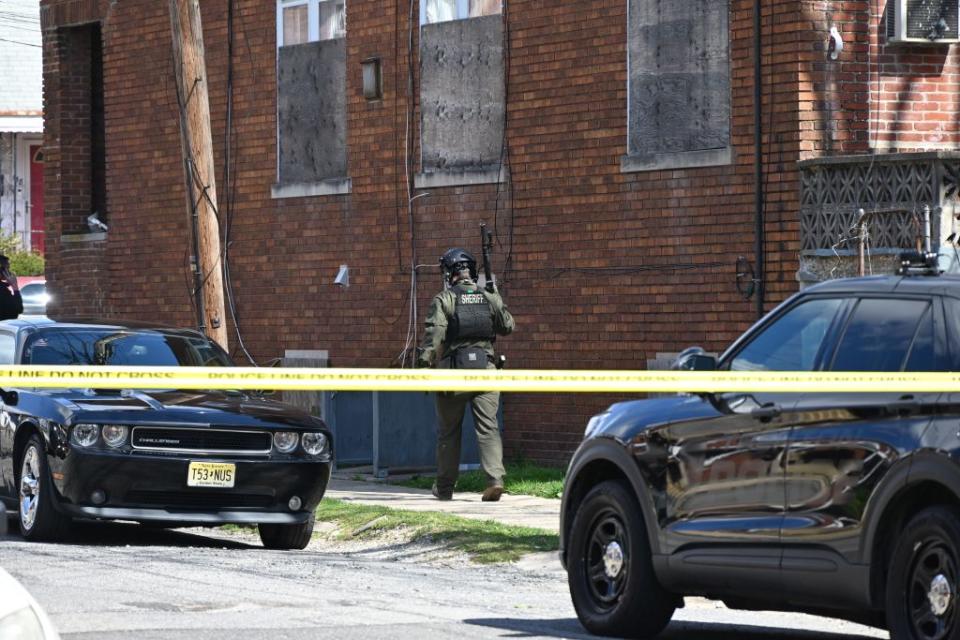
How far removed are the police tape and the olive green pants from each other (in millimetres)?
5190

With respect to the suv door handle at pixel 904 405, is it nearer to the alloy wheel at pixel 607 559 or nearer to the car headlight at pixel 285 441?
the alloy wheel at pixel 607 559

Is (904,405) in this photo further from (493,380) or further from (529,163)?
(529,163)

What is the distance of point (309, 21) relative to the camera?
20.6 metres

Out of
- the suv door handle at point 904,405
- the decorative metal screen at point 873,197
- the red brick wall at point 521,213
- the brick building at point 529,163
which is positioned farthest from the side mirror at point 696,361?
the red brick wall at point 521,213

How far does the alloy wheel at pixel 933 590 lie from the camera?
6992 millimetres

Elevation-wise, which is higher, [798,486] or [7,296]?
[7,296]

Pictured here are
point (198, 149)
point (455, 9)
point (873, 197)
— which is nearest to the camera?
point (873, 197)

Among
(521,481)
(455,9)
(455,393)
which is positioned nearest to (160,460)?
(455,393)

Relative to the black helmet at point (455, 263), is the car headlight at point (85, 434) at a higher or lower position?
lower

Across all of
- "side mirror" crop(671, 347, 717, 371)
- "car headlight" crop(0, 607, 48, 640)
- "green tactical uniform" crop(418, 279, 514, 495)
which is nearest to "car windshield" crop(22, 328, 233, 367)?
"green tactical uniform" crop(418, 279, 514, 495)

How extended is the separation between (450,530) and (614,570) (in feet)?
14.6

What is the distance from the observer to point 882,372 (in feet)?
24.9

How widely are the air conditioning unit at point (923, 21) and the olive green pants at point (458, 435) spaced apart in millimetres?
4545

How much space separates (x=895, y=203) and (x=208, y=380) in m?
7.40
